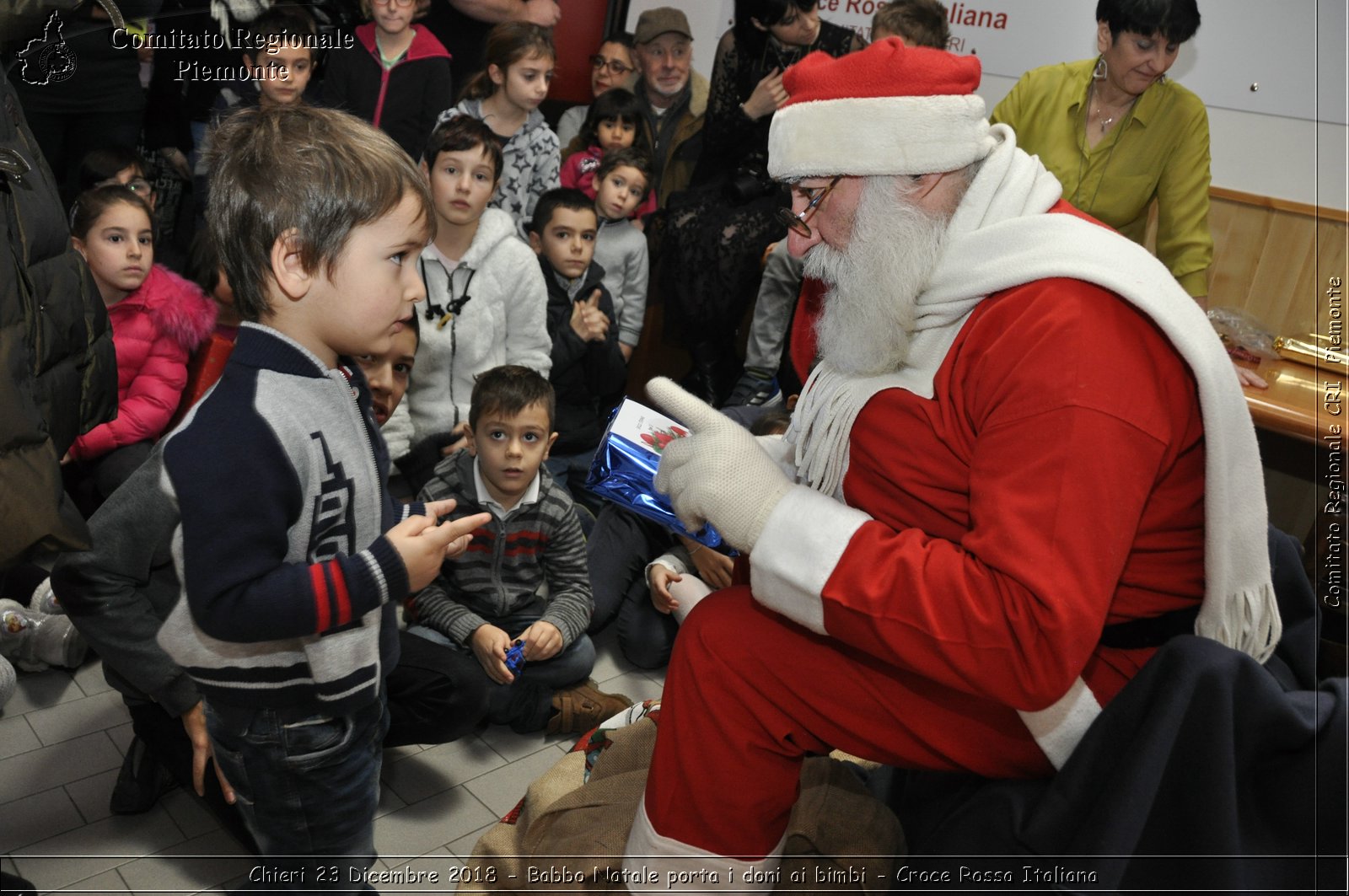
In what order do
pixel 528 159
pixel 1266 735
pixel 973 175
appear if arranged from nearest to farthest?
1. pixel 1266 735
2. pixel 973 175
3. pixel 528 159

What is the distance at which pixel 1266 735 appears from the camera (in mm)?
1339

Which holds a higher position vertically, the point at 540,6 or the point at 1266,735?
the point at 540,6

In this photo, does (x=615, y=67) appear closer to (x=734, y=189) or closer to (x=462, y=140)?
(x=734, y=189)

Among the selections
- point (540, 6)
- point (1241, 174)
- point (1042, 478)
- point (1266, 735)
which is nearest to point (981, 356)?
point (1042, 478)

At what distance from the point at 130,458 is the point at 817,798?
217 centimetres

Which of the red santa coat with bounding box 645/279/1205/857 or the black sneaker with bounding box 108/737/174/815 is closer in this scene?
the red santa coat with bounding box 645/279/1205/857

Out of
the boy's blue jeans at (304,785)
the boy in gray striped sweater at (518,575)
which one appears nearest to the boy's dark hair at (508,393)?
the boy in gray striped sweater at (518,575)

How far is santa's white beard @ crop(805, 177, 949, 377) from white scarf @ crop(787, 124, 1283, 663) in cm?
2

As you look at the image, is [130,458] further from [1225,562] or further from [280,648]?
[1225,562]

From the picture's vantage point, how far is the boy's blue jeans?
1611 mm

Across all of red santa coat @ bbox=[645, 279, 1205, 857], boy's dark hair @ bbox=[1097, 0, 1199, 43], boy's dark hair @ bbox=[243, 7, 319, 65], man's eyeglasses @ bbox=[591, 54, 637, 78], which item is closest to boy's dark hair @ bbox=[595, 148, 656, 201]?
man's eyeglasses @ bbox=[591, 54, 637, 78]

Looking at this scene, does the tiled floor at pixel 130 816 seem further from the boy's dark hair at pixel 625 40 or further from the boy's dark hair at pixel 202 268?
the boy's dark hair at pixel 625 40

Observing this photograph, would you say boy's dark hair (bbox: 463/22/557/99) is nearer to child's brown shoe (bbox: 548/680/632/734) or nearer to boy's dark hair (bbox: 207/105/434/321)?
child's brown shoe (bbox: 548/680/632/734)

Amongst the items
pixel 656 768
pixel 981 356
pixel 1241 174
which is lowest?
pixel 656 768
